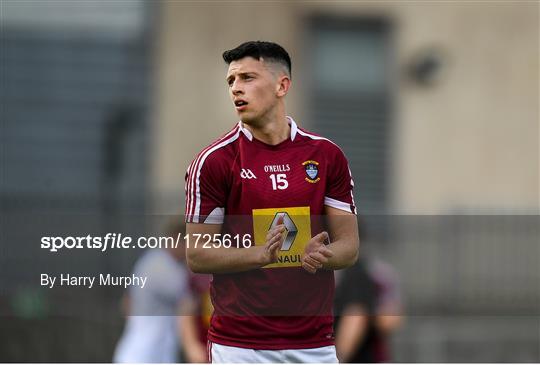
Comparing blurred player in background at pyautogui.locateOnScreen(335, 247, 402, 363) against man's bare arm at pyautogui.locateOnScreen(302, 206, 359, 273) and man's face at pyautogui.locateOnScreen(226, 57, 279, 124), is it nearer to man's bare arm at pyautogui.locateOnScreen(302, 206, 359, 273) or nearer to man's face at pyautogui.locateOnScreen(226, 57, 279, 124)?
man's bare arm at pyautogui.locateOnScreen(302, 206, 359, 273)

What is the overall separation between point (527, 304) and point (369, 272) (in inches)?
317

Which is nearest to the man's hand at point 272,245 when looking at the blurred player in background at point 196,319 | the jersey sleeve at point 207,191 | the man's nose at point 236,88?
the jersey sleeve at point 207,191

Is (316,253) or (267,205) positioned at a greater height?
(267,205)

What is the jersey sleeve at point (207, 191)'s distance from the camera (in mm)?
5191

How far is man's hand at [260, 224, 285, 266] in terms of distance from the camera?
5023 mm

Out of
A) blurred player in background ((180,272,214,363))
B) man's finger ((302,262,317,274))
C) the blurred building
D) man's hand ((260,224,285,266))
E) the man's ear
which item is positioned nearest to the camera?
man's hand ((260,224,285,266))

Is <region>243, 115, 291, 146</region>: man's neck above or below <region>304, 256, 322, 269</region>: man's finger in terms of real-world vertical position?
above

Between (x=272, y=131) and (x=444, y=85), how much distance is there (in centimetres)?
1382

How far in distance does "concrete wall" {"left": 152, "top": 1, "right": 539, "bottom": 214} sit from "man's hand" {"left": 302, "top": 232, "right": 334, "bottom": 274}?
12.5 m

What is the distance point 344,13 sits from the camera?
18.2 meters

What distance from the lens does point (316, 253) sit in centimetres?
507

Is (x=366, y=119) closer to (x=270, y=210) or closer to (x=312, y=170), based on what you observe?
(x=312, y=170)

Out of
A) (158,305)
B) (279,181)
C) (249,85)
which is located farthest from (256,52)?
(158,305)

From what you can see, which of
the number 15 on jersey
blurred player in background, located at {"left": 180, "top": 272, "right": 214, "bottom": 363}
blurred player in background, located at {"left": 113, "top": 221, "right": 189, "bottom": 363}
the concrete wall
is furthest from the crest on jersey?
the concrete wall
